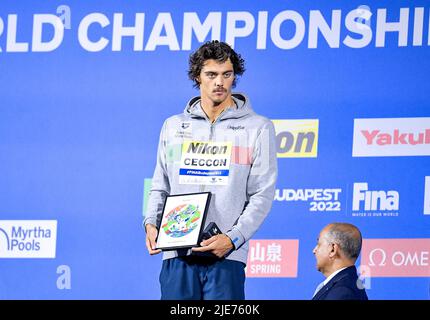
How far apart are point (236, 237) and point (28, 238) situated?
1.03 meters

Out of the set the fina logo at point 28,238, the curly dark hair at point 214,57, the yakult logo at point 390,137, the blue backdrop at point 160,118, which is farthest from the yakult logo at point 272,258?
the fina logo at point 28,238

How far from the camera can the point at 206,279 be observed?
6168mm

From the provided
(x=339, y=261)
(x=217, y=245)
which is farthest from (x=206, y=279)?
(x=339, y=261)

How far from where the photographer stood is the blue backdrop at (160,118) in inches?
249

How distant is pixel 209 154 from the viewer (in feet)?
20.7

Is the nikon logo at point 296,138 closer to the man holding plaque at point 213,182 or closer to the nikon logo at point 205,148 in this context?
the man holding plaque at point 213,182

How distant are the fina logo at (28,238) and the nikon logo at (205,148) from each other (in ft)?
2.50

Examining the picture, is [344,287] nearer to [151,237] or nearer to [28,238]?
[151,237]

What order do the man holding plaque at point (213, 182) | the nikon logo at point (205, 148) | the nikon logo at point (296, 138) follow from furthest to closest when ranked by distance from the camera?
the nikon logo at point (296, 138) → the nikon logo at point (205, 148) → the man holding plaque at point (213, 182)

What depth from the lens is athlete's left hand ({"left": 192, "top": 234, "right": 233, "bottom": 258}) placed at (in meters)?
6.15

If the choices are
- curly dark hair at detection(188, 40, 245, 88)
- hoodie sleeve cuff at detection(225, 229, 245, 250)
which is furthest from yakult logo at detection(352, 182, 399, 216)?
curly dark hair at detection(188, 40, 245, 88)

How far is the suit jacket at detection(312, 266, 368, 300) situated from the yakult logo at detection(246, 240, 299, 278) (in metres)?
0.28

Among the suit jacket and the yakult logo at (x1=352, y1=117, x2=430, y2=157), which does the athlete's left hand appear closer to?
the suit jacket
